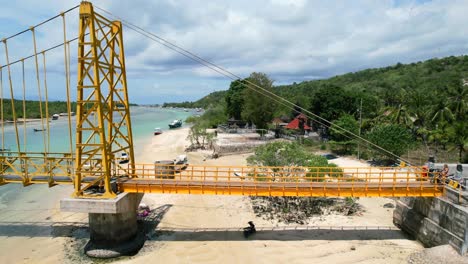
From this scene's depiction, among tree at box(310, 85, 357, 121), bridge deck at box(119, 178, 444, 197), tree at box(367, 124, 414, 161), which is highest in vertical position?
tree at box(310, 85, 357, 121)

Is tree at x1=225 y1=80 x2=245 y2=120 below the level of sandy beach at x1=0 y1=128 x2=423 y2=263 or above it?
above

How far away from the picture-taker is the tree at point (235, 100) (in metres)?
75.0

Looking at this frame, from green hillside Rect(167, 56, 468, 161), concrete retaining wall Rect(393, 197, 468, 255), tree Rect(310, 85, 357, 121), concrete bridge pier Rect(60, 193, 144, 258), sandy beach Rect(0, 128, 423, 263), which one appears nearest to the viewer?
concrete retaining wall Rect(393, 197, 468, 255)

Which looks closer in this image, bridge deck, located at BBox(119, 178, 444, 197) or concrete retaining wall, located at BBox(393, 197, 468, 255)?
concrete retaining wall, located at BBox(393, 197, 468, 255)

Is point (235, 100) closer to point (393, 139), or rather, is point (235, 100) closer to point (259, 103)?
point (259, 103)

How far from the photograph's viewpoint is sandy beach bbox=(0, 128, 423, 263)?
17.0m

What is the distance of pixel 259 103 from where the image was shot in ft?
192

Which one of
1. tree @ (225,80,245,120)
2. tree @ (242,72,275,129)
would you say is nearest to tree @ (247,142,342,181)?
tree @ (242,72,275,129)

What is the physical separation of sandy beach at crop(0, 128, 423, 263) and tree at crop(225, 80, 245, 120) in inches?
1996

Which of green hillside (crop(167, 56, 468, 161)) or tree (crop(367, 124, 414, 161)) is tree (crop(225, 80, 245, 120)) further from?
tree (crop(367, 124, 414, 161))

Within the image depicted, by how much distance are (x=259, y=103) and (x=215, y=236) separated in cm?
4131

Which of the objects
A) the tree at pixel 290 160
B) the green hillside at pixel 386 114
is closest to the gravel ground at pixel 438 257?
the green hillside at pixel 386 114

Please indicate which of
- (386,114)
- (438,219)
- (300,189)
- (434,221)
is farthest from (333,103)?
(300,189)

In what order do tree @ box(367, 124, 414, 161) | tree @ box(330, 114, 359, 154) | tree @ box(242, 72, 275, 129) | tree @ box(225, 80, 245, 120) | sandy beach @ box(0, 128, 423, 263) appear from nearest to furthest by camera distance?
sandy beach @ box(0, 128, 423, 263)
tree @ box(367, 124, 414, 161)
tree @ box(330, 114, 359, 154)
tree @ box(242, 72, 275, 129)
tree @ box(225, 80, 245, 120)
